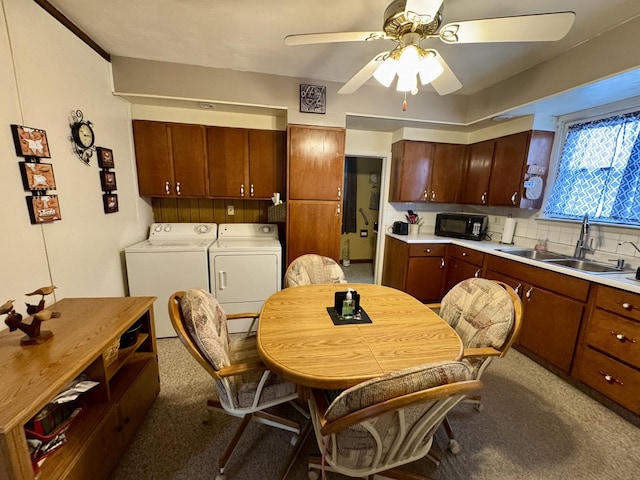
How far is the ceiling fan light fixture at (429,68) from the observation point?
4.66 feet

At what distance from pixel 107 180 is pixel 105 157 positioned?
0.19 m

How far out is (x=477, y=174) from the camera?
10.9 ft

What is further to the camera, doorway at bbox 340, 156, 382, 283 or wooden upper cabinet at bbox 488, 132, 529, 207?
doorway at bbox 340, 156, 382, 283

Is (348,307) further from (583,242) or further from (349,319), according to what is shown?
(583,242)

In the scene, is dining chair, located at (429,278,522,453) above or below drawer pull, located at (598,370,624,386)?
above

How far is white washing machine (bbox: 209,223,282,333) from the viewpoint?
2676 mm

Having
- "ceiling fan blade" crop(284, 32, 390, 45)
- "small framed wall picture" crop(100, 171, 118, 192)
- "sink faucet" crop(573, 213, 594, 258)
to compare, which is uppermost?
"ceiling fan blade" crop(284, 32, 390, 45)

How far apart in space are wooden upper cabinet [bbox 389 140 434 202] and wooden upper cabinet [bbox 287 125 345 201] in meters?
0.93

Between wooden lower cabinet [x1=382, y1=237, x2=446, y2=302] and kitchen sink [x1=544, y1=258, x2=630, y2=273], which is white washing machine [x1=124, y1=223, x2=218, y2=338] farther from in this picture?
kitchen sink [x1=544, y1=258, x2=630, y2=273]

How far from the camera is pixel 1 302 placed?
54.1 inches

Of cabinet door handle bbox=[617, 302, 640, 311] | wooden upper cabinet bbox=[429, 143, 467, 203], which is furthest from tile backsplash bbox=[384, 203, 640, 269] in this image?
cabinet door handle bbox=[617, 302, 640, 311]

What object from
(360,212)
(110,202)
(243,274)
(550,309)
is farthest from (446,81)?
(360,212)

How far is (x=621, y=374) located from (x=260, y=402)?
2309mm

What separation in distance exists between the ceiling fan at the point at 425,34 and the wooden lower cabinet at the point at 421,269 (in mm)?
2010
